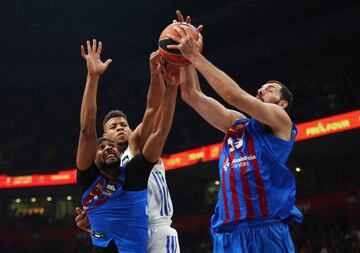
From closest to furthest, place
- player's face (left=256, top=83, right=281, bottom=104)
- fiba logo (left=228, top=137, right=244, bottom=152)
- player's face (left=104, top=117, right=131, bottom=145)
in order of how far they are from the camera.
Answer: fiba logo (left=228, top=137, right=244, bottom=152) → player's face (left=256, top=83, right=281, bottom=104) → player's face (left=104, top=117, right=131, bottom=145)

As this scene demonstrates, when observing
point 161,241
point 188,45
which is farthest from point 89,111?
point 161,241

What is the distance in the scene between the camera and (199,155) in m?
17.6

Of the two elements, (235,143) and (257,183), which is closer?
(257,183)

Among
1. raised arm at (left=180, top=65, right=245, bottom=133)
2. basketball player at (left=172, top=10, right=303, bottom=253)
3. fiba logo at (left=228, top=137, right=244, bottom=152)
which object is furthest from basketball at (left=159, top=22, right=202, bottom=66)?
fiba logo at (left=228, top=137, right=244, bottom=152)

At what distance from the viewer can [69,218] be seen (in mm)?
21969

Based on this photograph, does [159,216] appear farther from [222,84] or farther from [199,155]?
[199,155]

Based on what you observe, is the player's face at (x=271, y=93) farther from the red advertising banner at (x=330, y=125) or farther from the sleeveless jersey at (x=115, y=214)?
the red advertising banner at (x=330, y=125)

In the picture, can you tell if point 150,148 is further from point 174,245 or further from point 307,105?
point 307,105

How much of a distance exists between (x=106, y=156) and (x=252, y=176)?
1.26 metres

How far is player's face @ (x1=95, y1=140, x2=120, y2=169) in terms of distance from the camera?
13.5 feet

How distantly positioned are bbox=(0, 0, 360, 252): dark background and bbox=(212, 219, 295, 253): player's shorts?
1264 cm

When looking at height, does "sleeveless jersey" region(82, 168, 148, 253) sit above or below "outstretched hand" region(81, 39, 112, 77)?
below

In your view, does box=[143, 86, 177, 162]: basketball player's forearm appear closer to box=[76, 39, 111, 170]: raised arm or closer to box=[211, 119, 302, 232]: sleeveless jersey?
box=[76, 39, 111, 170]: raised arm

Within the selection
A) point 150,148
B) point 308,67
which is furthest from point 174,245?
point 308,67
